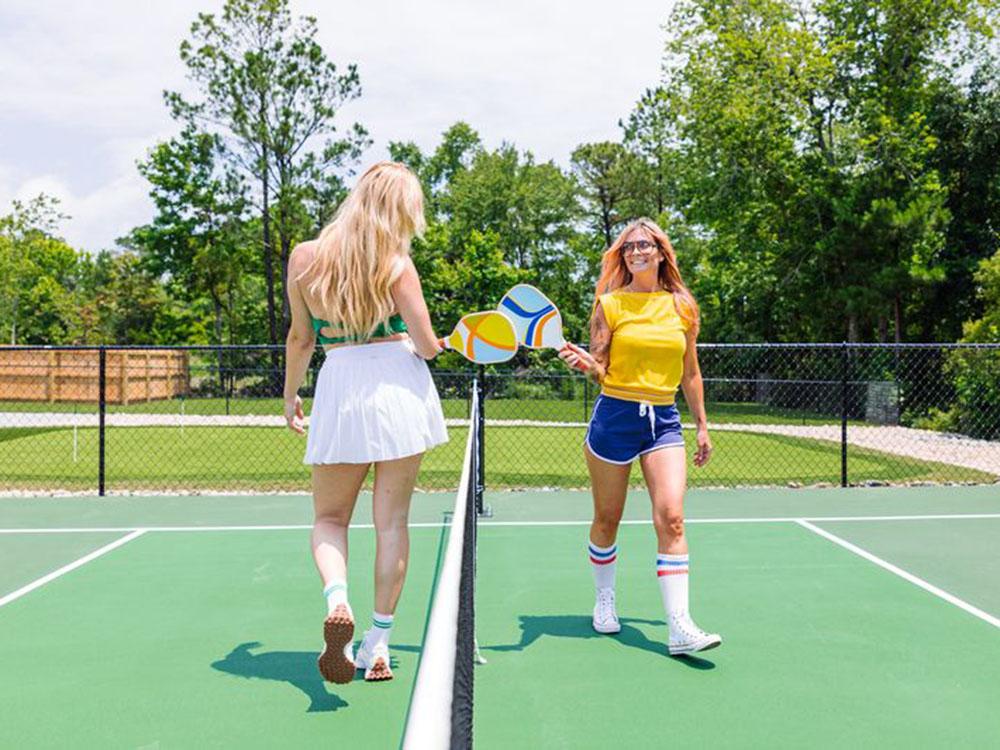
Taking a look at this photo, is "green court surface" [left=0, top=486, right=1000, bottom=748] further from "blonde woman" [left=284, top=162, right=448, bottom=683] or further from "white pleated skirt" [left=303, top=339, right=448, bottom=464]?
"white pleated skirt" [left=303, top=339, right=448, bottom=464]

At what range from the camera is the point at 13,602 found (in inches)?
206

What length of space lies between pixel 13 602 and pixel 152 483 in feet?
17.1

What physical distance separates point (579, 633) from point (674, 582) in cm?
74

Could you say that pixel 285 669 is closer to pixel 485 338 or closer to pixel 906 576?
pixel 485 338

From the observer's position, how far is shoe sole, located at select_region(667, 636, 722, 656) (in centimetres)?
409

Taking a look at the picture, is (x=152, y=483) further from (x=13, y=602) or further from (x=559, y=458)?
(x=559, y=458)

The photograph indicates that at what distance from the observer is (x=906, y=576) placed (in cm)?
576

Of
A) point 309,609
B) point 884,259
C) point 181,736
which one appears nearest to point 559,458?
point 309,609

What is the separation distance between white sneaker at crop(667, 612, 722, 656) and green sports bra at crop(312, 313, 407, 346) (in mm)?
1868

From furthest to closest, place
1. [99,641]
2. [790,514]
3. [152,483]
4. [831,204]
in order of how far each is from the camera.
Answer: [831,204] → [152,483] → [790,514] → [99,641]

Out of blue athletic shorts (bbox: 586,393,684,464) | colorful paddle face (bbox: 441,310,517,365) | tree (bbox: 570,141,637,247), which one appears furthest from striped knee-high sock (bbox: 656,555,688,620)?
tree (bbox: 570,141,637,247)

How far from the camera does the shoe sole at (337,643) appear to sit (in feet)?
10.7

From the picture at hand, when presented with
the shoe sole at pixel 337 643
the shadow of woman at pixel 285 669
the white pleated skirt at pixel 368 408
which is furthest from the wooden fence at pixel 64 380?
the shoe sole at pixel 337 643

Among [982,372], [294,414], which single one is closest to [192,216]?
[982,372]
